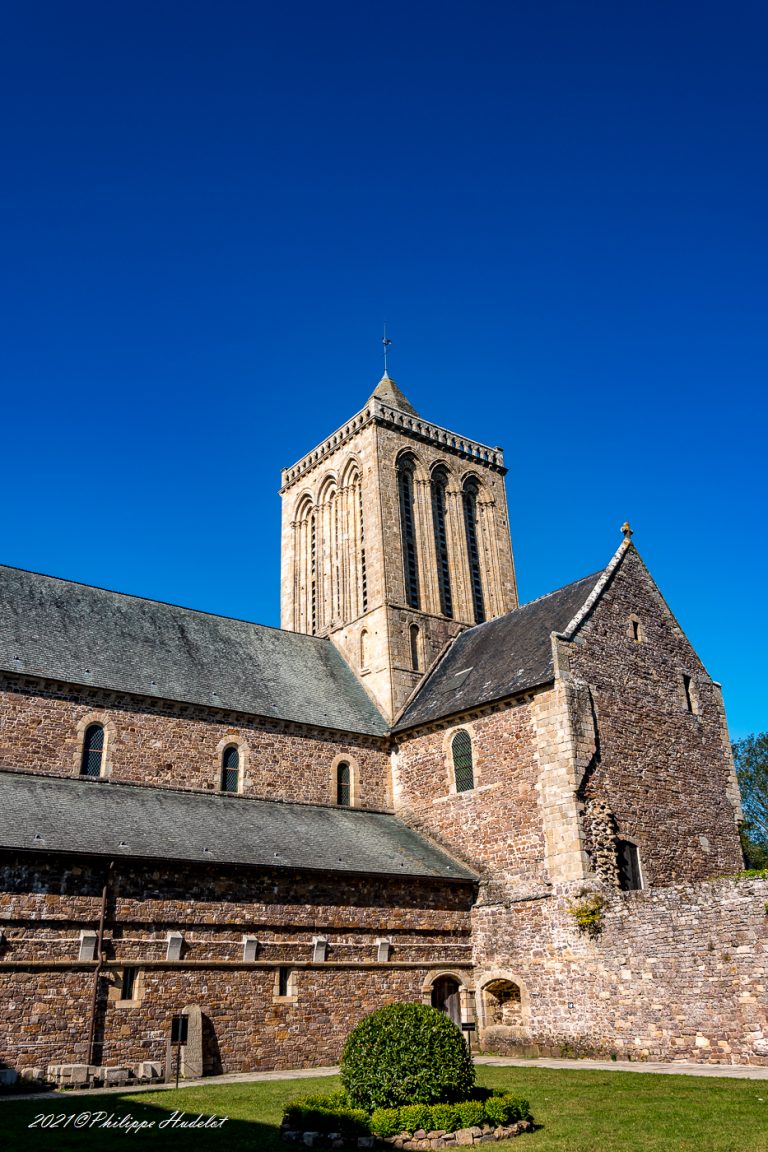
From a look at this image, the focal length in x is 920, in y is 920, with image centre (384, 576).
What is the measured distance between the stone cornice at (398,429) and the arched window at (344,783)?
47.1ft

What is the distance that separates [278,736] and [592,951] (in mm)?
10954

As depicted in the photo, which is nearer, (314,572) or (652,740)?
(652,740)

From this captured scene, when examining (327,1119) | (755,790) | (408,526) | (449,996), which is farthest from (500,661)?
(755,790)

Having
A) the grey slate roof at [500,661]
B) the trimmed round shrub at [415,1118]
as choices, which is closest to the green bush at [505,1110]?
the trimmed round shrub at [415,1118]

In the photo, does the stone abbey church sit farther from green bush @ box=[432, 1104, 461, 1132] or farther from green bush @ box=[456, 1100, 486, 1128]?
green bush @ box=[432, 1104, 461, 1132]

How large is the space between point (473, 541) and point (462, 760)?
13010 millimetres

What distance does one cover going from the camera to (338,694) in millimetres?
31453

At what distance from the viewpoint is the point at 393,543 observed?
34812mm

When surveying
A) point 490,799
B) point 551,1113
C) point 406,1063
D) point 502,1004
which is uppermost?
point 490,799

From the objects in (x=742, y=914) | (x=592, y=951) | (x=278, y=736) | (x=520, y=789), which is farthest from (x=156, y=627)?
(x=742, y=914)

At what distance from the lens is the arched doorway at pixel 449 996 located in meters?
24.2

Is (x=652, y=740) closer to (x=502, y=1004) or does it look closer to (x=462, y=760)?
(x=462, y=760)

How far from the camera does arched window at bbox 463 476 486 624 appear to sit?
1447 inches

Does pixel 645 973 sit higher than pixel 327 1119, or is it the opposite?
pixel 645 973
